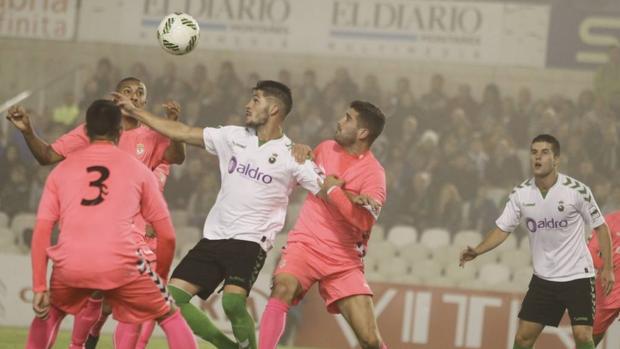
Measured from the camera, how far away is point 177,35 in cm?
789

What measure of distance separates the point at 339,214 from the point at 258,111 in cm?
88

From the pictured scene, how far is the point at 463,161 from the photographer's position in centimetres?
1335

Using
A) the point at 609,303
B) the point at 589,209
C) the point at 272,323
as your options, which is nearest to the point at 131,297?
the point at 272,323

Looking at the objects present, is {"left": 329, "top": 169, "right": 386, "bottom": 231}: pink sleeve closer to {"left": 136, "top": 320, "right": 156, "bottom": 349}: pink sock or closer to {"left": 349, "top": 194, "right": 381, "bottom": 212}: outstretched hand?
{"left": 349, "top": 194, "right": 381, "bottom": 212}: outstretched hand

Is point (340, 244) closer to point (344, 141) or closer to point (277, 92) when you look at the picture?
point (344, 141)

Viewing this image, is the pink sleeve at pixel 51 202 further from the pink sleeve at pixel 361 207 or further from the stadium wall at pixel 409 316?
the stadium wall at pixel 409 316

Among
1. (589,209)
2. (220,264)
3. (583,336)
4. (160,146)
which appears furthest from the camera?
(589,209)

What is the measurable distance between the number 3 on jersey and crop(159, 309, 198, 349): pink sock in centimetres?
78

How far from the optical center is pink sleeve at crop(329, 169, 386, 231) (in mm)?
6953

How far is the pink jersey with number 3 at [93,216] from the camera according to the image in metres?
5.74

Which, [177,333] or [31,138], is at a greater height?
[31,138]

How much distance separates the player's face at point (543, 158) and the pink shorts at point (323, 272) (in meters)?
1.67

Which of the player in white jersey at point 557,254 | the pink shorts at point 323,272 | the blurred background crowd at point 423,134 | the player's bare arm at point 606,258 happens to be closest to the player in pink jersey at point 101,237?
the pink shorts at point 323,272

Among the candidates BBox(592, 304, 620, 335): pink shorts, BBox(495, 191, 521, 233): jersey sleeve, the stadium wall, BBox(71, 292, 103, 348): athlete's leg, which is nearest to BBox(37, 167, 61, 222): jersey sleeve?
BBox(71, 292, 103, 348): athlete's leg
